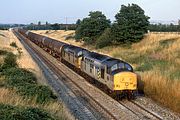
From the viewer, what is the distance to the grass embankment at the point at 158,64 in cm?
2237

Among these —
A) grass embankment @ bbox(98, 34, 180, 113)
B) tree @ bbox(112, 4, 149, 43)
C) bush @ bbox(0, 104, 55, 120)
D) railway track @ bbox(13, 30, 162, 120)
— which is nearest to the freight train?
railway track @ bbox(13, 30, 162, 120)

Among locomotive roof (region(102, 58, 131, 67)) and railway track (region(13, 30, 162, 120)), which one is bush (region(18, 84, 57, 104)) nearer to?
railway track (region(13, 30, 162, 120))

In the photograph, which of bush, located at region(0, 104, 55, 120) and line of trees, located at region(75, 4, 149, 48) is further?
line of trees, located at region(75, 4, 149, 48)

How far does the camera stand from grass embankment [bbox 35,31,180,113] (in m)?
22.4

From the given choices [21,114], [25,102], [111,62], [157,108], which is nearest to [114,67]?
[111,62]

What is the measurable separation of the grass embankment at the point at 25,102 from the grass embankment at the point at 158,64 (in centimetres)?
684

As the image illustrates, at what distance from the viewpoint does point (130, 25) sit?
50.2 m

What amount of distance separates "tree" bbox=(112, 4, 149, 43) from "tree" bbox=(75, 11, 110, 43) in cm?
1269

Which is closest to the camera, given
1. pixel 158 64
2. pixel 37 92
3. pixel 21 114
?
pixel 21 114

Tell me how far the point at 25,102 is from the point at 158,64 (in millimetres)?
18323

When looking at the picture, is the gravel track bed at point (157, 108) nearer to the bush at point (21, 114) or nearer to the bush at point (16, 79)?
the bush at point (16, 79)

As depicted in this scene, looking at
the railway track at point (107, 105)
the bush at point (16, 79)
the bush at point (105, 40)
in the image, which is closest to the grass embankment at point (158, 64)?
the bush at point (105, 40)

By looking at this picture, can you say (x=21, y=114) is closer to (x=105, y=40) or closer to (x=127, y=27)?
(x=127, y=27)

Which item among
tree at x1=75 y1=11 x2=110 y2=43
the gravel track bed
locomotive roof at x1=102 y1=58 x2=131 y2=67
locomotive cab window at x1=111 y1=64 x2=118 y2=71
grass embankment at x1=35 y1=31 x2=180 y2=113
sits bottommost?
the gravel track bed
